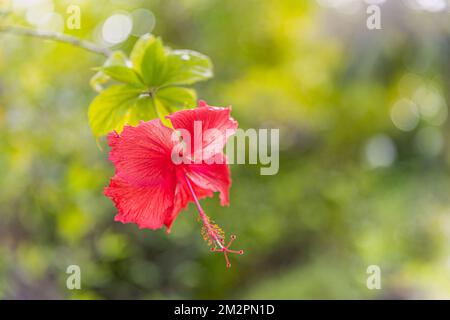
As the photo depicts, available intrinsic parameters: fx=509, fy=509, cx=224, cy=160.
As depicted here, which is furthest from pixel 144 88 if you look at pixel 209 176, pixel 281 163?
pixel 281 163

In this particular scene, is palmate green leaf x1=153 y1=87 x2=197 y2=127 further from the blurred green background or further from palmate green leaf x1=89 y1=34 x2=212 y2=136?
the blurred green background

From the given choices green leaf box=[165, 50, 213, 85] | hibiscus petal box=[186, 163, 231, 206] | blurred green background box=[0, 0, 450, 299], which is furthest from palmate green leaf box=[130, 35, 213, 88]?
blurred green background box=[0, 0, 450, 299]

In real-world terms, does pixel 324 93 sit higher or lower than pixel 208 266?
higher

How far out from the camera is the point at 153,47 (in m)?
0.60

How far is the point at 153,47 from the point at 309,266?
2236 millimetres

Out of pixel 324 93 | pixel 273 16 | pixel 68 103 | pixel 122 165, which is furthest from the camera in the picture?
Answer: pixel 324 93

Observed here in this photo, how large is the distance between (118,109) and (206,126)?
12 centimetres

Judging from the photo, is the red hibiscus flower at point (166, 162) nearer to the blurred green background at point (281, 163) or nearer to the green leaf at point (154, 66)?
the green leaf at point (154, 66)

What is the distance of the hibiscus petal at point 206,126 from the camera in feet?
1.69
